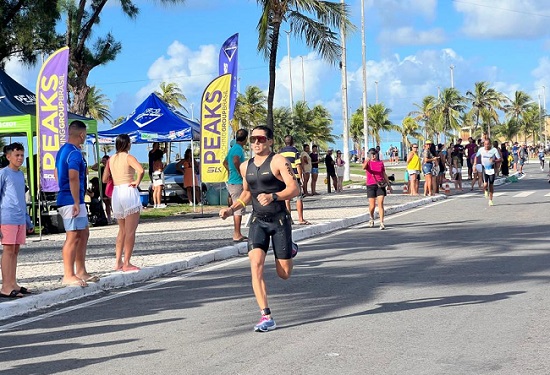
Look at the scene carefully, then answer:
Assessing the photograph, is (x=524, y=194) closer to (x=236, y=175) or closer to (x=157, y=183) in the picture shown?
(x=157, y=183)

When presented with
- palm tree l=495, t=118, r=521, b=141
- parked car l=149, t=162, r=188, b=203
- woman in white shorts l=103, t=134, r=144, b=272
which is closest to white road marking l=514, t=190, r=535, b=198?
parked car l=149, t=162, r=188, b=203

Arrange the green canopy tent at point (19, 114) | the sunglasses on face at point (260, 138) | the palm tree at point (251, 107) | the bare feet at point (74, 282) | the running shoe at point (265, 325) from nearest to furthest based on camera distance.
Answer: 1. the running shoe at point (265, 325)
2. the sunglasses on face at point (260, 138)
3. the bare feet at point (74, 282)
4. the green canopy tent at point (19, 114)
5. the palm tree at point (251, 107)

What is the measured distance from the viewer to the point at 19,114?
18297mm

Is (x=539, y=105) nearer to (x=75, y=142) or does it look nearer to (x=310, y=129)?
(x=310, y=129)

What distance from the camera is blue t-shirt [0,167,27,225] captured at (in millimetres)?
9727

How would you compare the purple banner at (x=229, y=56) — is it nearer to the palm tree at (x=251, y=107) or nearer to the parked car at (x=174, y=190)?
the parked car at (x=174, y=190)

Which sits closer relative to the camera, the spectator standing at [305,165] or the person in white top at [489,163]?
the person in white top at [489,163]

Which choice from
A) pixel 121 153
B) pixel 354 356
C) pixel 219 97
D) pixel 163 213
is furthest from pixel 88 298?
pixel 163 213

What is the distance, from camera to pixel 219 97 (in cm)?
2075

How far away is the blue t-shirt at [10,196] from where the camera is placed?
9.73m

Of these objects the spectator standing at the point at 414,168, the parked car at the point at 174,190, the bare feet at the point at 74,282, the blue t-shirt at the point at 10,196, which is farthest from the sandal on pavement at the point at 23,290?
the spectator standing at the point at 414,168

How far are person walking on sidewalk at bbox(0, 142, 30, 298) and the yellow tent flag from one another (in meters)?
10.7

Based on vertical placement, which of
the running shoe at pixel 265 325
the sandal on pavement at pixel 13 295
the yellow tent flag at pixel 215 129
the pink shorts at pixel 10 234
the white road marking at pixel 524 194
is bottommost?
the running shoe at pixel 265 325

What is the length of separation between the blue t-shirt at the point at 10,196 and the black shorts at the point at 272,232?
337 cm
